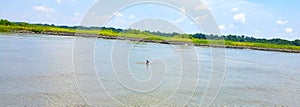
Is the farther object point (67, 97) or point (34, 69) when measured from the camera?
point (34, 69)

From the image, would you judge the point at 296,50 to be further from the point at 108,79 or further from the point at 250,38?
the point at 108,79

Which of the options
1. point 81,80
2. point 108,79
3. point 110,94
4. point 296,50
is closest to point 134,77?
point 108,79

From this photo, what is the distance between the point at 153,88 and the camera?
15906 mm

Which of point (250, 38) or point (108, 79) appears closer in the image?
point (108, 79)

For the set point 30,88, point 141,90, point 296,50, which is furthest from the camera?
point 296,50

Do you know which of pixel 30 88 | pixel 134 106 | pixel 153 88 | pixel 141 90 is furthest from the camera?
pixel 153 88

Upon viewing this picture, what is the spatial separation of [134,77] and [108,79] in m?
1.69

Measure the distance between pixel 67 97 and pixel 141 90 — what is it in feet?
10.5

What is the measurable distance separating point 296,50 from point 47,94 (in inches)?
3098

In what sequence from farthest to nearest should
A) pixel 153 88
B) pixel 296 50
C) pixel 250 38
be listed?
pixel 250 38
pixel 296 50
pixel 153 88

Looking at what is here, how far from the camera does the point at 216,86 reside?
1819 centimetres

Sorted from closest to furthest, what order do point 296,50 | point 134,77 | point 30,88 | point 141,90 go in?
point 30,88 → point 141,90 → point 134,77 → point 296,50

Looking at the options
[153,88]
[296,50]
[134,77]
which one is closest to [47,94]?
[153,88]

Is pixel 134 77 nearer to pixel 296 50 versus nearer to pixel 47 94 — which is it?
pixel 47 94
